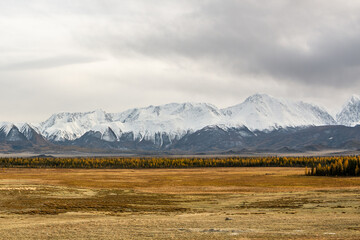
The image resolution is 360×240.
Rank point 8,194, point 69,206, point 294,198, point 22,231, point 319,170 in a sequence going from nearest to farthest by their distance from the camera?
point 22,231
point 69,206
point 294,198
point 8,194
point 319,170

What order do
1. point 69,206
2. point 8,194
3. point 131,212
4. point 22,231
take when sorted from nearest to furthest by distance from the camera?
point 22,231
point 131,212
point 69,206
point 8,194

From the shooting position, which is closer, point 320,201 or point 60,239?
point 60,239

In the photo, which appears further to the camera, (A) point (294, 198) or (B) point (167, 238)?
(A) point (294, 198)

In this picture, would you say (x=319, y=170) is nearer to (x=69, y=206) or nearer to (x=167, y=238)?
(x=69, y=206)

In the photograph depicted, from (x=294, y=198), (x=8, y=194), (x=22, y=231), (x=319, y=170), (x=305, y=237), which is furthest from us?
(x=319, y=170)

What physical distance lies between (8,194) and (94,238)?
151 feet

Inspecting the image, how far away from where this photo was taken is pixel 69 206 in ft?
205

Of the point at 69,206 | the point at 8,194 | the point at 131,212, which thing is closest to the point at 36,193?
the point at 8,194

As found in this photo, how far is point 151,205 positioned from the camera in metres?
65.1

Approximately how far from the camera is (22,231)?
40.8 meters

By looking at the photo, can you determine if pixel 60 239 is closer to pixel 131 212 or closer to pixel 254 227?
pixel 254 227

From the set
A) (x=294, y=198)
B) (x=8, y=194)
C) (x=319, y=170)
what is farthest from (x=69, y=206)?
(x=319, y=170)

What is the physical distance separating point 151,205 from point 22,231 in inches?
1025

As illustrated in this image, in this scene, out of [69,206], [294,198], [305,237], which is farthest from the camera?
[294,198]
